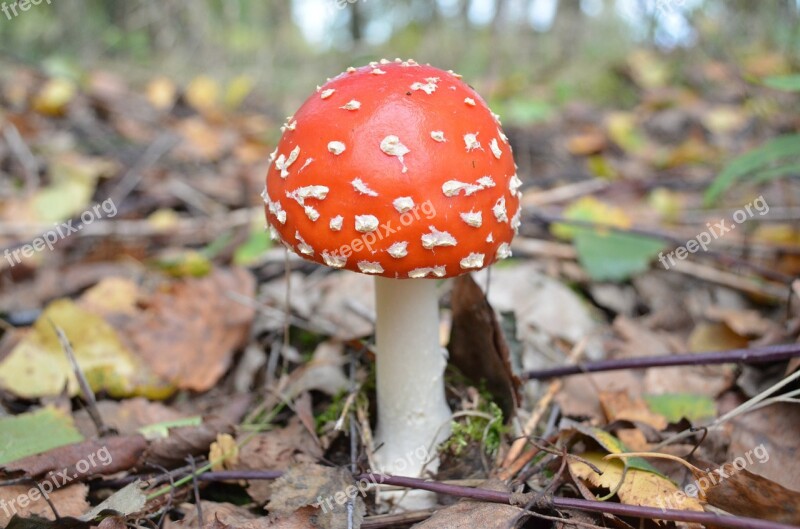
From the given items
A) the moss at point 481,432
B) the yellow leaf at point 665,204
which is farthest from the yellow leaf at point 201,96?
the moss at point 481,432

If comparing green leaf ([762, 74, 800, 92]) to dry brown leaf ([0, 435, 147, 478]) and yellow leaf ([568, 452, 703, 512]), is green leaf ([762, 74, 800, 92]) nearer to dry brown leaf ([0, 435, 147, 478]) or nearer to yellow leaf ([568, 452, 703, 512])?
yellow leaf ([568, 452, 703, 512])

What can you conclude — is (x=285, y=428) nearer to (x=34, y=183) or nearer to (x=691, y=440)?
(x=691, y=440)

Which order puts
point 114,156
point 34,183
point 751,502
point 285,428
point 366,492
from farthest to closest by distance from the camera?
point 114,156, point 34,183, point 285,428, point 366,492, point 751,502

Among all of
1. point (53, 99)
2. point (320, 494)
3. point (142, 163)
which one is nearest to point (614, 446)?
point (320, 494)

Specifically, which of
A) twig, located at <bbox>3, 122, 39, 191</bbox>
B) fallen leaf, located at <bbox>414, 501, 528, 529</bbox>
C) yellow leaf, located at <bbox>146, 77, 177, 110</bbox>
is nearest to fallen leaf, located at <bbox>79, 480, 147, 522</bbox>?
fallen leaf, located at <bbox>414, 501, 528, 529</bbox>

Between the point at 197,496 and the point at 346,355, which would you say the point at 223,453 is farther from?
the point at 346,355

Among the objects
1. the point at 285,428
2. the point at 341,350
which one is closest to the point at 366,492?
the point at 285,428

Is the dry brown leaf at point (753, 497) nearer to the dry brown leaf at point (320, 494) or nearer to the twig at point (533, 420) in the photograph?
the twig at point (533, 420)
